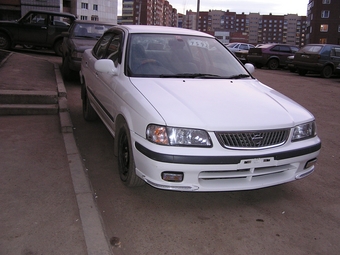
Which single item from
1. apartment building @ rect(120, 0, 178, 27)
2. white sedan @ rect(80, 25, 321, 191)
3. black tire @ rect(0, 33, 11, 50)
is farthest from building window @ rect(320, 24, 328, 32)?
white sedan @ rect(80, 25, 321, 191)

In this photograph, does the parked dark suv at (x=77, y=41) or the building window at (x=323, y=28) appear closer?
the parked dark suv at (x=77, y=41)

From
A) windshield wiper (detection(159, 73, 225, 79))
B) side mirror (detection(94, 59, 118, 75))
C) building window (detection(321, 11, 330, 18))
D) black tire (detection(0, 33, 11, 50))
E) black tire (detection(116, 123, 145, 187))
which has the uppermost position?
building window (detection(321, 11, 330, 18))

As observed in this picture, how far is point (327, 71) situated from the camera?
59.6ft

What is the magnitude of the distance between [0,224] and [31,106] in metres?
3.82

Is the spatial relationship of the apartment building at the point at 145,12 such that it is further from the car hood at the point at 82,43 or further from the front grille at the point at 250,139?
the front grille at the point at 250,139

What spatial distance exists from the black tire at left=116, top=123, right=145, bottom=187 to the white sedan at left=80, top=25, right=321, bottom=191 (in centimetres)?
1

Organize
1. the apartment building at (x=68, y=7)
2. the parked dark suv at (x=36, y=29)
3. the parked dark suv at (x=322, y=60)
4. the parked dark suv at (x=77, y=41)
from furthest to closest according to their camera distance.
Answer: the apartment building at (x=68, y=7)
the parked dark suv at (x=322, y=60)
the parked dark suv at (x=36, y=29)
the parked dark suv at (x=77, y=41)

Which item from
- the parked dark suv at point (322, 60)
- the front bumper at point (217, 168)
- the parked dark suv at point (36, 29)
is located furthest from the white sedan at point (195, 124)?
the parked dark suv at point (322, 60)

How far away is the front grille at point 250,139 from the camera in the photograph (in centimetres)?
333

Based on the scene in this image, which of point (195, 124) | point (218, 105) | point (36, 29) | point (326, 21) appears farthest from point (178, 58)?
point (326, 21)

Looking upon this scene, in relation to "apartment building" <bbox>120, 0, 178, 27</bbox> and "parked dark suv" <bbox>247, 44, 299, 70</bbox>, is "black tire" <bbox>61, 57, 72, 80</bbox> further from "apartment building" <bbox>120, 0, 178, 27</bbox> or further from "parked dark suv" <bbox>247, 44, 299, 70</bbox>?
"apartment building" <bbox>120, 0, 178, 27</bbox>

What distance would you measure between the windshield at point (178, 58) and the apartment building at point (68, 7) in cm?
2435

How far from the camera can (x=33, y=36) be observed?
1569cm

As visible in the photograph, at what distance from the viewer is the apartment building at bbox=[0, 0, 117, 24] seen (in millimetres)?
26694
